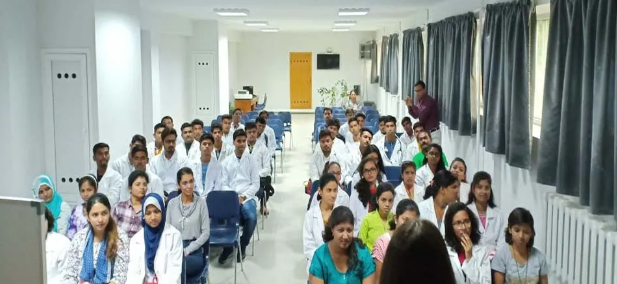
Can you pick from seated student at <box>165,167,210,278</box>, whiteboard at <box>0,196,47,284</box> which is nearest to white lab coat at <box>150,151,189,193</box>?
seated student at <box>165,167,210,278</box>

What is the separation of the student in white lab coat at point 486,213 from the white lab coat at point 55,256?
3.15m

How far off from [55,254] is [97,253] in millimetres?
305

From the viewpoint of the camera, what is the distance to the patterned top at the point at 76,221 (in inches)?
223

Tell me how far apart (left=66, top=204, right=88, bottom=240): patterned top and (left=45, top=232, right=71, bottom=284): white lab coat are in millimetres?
804

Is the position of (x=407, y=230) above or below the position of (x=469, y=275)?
above

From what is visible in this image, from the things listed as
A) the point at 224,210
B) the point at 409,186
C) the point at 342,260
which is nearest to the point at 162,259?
the point at 342,260

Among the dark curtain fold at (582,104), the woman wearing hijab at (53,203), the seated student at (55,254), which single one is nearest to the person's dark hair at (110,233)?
the seated student at (55,254)

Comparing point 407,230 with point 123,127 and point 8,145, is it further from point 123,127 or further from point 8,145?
point 123,127

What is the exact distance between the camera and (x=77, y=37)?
938 cm

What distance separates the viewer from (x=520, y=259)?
4.49m

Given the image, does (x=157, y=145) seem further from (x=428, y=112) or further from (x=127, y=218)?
(x=428, y=112)

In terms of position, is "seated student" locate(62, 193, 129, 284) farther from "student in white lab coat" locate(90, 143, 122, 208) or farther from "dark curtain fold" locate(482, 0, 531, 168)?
"dark curtain fold" locate(482, 0, 531, 168)

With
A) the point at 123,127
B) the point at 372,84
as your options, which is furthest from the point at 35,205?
the point at 372,84

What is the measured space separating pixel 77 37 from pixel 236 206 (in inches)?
169
